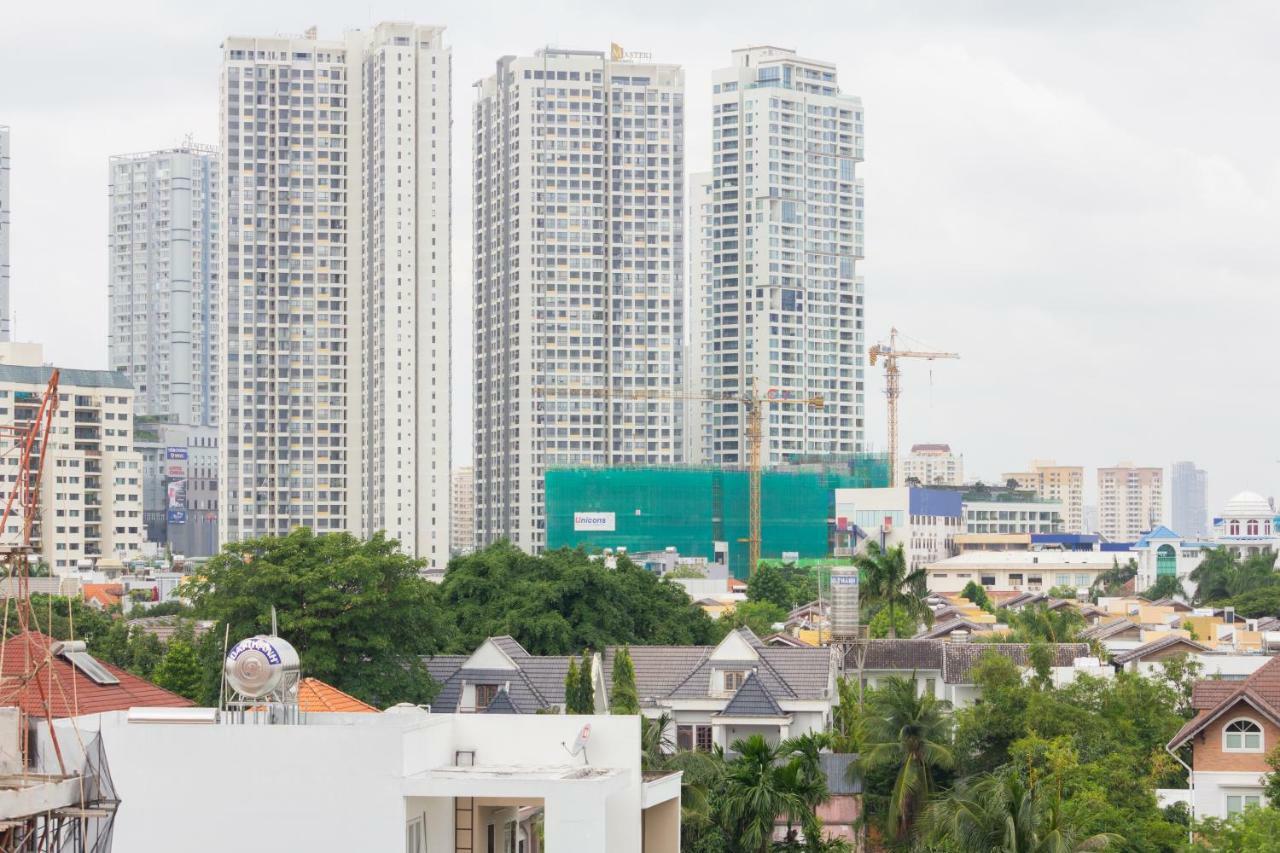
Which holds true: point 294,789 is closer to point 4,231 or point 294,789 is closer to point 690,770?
point 690,770

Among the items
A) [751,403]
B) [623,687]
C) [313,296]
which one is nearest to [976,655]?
[623,687]

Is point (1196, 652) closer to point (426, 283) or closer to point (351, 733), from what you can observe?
point (351, 733)

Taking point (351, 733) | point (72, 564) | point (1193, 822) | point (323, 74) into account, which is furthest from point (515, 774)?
point (72, 564)

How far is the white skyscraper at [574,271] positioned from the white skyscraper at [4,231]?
63404 millimetres

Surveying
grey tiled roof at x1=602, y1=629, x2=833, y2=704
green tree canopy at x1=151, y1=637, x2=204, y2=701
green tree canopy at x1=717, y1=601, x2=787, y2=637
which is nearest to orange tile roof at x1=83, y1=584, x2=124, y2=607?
green tree canopy at x1=717, y1=601, x2=787, y2=637

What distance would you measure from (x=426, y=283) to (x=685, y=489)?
85.6 ft

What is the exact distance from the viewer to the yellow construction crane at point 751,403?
14388cm

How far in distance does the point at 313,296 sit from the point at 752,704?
9163 cm

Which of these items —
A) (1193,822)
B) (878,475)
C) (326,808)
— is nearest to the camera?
(326,808)

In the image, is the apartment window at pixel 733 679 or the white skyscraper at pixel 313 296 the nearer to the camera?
the apartment window at pixel 733 679

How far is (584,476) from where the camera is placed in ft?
447

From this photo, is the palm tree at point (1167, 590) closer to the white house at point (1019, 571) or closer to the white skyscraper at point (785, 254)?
the white house at point (1019, 571)

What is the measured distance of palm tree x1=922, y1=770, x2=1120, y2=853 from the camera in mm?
25906

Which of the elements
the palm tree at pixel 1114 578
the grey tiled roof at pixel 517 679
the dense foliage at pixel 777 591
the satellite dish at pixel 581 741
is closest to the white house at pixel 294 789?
the satellite dish at pixel 581 741
